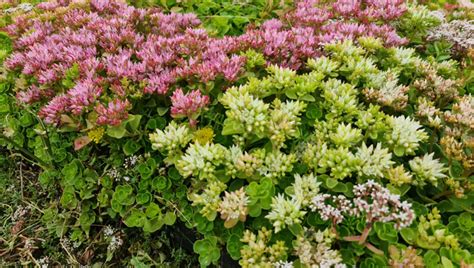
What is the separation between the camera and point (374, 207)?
1602 mm

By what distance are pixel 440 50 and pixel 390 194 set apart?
5.11 feet

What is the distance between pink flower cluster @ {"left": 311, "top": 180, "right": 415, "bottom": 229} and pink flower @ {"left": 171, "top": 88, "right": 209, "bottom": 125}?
2.28 ft

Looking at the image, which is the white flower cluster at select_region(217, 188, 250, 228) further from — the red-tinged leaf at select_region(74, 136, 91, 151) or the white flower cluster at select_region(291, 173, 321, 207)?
the red-tinged leaf at select_region(74, 136, 91, 151)

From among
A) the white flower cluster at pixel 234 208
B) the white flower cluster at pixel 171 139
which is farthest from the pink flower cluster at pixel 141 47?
the white flower cluster at pixel 234 208

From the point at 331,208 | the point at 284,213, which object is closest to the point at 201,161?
the point at 284,213

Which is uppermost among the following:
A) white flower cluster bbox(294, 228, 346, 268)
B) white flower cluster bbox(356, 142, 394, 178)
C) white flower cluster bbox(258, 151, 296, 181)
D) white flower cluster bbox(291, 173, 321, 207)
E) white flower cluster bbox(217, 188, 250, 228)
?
white flower cluster bbox(356, 142, 394, 178)

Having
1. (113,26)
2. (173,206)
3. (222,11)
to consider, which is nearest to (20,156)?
(113,26)

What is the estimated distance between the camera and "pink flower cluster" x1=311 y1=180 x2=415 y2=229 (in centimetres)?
159

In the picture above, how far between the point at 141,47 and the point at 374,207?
162 centimetres

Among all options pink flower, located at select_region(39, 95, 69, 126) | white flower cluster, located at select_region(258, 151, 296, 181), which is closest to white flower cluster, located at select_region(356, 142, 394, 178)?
→ white flower cluster, located at select_region(258, 151, 296, 181)

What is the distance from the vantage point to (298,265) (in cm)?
168

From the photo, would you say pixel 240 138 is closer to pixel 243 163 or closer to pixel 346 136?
pixel 243 163

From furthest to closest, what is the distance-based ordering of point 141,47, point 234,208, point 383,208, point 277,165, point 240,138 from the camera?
point 141,47 < point 240,138 < point 277,165 < point 234,208 < point 383,208

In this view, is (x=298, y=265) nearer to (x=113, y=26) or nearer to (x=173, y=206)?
(x=173, y=206)
